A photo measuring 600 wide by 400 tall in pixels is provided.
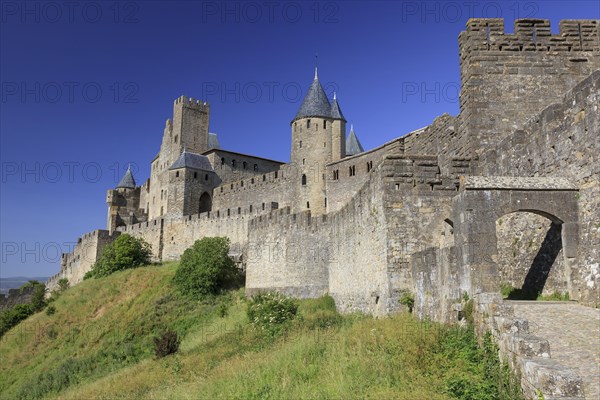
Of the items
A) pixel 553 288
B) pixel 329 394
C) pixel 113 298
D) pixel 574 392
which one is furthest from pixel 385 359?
pixel 113 298

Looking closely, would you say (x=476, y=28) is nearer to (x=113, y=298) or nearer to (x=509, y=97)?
(x=509, y=97)

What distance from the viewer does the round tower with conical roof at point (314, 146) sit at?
42.9m

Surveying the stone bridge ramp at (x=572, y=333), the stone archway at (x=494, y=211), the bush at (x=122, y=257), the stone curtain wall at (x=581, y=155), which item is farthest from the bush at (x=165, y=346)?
the bush at (x=122, y=257)

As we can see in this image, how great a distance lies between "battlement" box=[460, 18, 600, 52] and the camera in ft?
43.7

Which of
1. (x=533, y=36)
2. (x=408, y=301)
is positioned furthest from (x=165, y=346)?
(x=533, y=36)

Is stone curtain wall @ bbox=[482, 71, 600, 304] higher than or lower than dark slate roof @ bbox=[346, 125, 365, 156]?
lower

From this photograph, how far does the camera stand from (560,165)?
962 centimetres

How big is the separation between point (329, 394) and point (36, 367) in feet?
80.7

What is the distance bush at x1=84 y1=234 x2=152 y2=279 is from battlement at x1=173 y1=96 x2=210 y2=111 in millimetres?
21510

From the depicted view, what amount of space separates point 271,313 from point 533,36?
1143 centimetres

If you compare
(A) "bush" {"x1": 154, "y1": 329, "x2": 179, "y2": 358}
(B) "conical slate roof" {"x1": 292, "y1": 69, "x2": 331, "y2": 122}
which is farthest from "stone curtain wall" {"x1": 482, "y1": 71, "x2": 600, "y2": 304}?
(B) "conical slate roof" {"x1": 292, "y1": 69, "x2": 331, "y2": 122}

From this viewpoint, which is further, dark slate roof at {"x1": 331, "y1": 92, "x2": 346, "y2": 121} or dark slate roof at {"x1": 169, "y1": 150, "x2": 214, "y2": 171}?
dark slate roof at {"x1": 169, "y1": 150, "x2": 214, "y2": 171}

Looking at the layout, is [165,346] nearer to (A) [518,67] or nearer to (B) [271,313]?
(B) [271,313]

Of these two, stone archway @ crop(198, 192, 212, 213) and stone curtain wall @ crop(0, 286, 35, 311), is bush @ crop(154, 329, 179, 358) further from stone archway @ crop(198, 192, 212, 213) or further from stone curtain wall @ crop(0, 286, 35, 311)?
stone curtain wall @ crop(0, 286, 35, 311)
